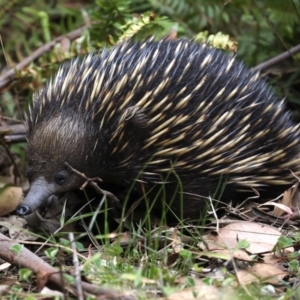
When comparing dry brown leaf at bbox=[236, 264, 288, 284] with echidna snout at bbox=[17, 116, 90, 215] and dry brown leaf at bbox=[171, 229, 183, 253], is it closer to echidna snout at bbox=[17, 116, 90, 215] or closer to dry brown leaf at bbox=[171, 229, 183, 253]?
dry brown leaf at bbox=[171, 229, 183, 253]

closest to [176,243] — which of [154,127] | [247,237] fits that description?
[247,237]

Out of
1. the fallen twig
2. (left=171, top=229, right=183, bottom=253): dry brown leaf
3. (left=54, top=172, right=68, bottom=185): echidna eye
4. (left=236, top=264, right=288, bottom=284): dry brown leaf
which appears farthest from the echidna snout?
(left=236, top=264, right=288, bottom=284): dry brown leaf

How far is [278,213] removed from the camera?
3553mm

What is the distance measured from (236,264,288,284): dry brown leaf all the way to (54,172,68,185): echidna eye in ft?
3.33

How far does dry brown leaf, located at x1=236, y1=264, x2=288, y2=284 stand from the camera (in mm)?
2624

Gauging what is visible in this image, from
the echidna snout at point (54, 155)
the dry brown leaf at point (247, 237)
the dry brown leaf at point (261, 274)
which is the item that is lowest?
the dry brown leaf at point (247, 237)

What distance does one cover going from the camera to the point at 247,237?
3178mm

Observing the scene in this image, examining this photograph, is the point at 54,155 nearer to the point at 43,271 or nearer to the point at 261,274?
the point at 43,271

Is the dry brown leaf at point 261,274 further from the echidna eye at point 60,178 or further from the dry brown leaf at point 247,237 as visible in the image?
the echidna eye at point 60,178

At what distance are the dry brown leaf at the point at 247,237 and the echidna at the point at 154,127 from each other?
0.24 metres

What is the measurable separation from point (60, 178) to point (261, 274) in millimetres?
1090

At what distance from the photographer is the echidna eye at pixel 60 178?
3304 millimetres

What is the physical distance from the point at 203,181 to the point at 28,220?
1.05 metres

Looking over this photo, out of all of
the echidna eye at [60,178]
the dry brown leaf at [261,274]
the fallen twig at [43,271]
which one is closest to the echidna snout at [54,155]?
the echidna eye at [60,178]
